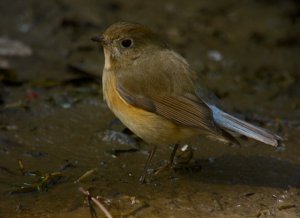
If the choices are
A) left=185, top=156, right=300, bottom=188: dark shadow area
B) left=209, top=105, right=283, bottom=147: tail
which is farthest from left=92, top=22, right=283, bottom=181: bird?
left=185, top=156, right=300, bottom=188: dark shadow area

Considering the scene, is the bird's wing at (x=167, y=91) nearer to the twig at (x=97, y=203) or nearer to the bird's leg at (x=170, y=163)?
the bird's leg at (x=170, y=163)

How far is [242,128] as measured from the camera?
16.5 ft

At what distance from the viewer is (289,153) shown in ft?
19.6

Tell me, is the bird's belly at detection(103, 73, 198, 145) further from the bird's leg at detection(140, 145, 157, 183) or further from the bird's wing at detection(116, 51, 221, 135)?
the bird's leg at detection(140, 145, 157, 183)

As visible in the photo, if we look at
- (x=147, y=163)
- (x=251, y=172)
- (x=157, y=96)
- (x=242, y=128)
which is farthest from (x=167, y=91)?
(x=251, y=172)

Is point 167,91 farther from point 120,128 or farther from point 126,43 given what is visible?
point 120,128

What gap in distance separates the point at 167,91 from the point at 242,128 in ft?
2.22

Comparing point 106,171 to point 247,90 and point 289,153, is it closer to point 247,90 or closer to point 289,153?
point 289,153

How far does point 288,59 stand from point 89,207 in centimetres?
450

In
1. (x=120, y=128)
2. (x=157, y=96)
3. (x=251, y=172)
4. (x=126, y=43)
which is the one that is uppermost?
(x=126, y=43)

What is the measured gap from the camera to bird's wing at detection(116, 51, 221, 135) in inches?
202

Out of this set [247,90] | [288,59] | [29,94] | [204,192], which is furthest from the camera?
[288,59]

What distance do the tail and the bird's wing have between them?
76 mm

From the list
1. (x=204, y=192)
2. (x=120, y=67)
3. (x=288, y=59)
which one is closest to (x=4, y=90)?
(x=120, y=67)
